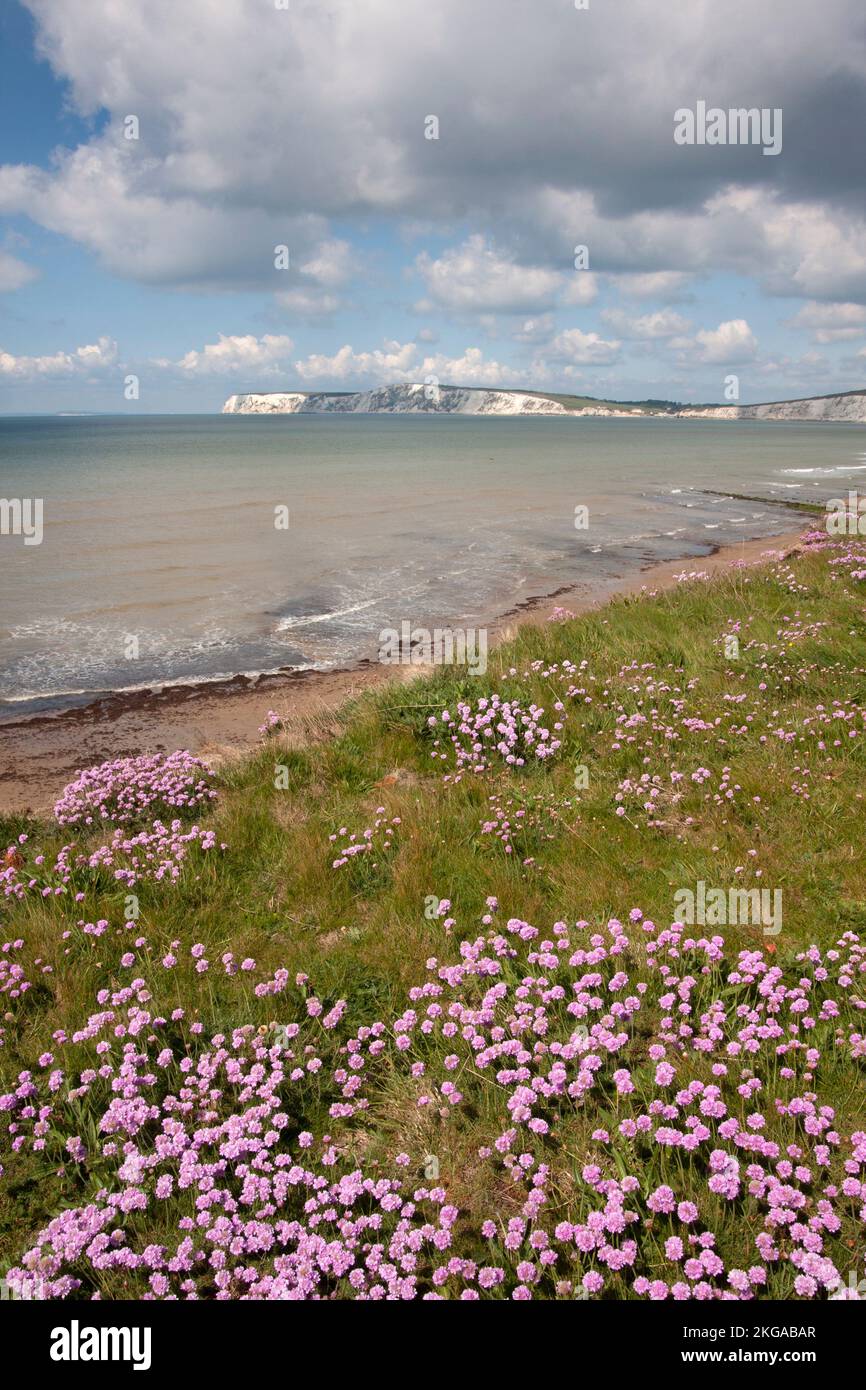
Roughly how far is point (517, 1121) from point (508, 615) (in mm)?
18469

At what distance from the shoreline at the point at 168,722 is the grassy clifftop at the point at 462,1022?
119 inches

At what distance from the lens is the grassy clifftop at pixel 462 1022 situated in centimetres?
409

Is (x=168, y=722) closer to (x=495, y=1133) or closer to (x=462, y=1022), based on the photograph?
(x=462, y=1022)

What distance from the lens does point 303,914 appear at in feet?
23.6

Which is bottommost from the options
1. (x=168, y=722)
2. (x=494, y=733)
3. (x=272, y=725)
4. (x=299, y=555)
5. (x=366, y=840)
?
(x=366, y=840)

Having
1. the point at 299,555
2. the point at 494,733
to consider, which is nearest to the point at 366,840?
the point at 494,733

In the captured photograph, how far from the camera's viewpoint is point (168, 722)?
15453 millimetres

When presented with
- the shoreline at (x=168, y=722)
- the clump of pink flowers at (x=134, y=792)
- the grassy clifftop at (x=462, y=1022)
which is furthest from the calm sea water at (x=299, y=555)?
the grassy clifftop at (x=462, y=1022)

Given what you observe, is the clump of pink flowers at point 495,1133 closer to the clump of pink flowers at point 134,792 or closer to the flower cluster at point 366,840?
the flower cluster at point 366,840

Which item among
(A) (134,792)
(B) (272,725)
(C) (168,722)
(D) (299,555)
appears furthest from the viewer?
(D) (299,555)

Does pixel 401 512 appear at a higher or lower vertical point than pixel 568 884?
higher

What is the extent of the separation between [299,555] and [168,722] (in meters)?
18.0

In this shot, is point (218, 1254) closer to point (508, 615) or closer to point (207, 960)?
point (207, 960)

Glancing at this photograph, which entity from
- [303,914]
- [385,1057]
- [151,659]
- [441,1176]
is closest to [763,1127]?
[441,1176]
